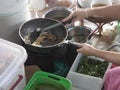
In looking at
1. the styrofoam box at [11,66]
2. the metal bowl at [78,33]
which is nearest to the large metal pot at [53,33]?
the metal bowl at [78,33]

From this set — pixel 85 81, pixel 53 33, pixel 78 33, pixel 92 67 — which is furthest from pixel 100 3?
pixel 85 81

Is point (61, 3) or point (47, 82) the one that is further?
point (61, 3)

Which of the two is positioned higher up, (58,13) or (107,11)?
(107,11)

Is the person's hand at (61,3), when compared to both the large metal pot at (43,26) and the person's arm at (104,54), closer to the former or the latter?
the large metal pot at (43,26)

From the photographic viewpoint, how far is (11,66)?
1098 millimetres

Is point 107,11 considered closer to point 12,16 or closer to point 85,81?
point 85,81

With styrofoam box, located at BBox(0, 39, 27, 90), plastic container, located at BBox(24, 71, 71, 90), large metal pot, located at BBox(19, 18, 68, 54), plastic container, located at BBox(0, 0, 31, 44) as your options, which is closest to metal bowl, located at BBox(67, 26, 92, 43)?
large metal pot, located at BBox(19, 18, 68, 54)

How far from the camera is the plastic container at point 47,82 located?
4.22 feet

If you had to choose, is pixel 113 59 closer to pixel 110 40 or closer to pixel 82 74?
pixel 82 74

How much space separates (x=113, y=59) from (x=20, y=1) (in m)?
0.65

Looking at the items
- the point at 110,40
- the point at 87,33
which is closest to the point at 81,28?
the point at 87,33

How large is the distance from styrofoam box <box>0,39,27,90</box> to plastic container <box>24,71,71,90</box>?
80mm

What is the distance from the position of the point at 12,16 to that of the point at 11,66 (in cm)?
44

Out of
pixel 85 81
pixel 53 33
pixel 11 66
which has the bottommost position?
pixel 85 81
